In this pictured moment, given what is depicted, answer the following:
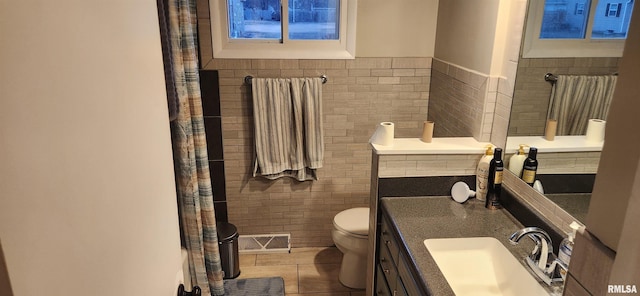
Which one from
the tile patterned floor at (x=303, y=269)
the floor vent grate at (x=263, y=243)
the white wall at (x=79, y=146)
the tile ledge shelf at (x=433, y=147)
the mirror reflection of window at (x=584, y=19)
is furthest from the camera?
the floor vent grate at (x=263, y=243)

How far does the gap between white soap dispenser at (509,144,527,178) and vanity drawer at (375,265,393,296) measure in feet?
2.54

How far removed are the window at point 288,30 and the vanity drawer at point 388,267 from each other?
136 centimetres

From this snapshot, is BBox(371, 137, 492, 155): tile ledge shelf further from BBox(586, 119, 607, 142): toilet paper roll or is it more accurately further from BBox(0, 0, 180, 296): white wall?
BBox(0, 0, 180, 296): white wall

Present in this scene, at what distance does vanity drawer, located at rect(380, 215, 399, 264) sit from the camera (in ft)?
5.95

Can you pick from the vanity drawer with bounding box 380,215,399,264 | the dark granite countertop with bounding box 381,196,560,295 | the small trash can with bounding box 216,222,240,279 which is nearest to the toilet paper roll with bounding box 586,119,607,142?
the dark granite countertop with bounding box 381,196,560,295

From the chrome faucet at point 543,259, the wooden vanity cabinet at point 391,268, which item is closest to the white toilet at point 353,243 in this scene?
the wooden vanity cabinet at point 391,268

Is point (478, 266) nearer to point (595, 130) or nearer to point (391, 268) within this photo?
point (391, 268)

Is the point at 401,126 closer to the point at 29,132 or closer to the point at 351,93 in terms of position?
the point at 351,93

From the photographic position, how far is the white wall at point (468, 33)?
1994 mm

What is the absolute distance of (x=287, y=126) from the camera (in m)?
2.89

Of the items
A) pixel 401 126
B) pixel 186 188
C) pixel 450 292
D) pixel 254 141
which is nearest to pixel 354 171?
pixel 401 126

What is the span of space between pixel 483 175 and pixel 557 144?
1.29 feet

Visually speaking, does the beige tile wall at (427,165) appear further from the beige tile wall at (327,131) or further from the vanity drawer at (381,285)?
the beige tile wall at (327,131)

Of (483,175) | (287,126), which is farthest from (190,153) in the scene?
(483,175)
